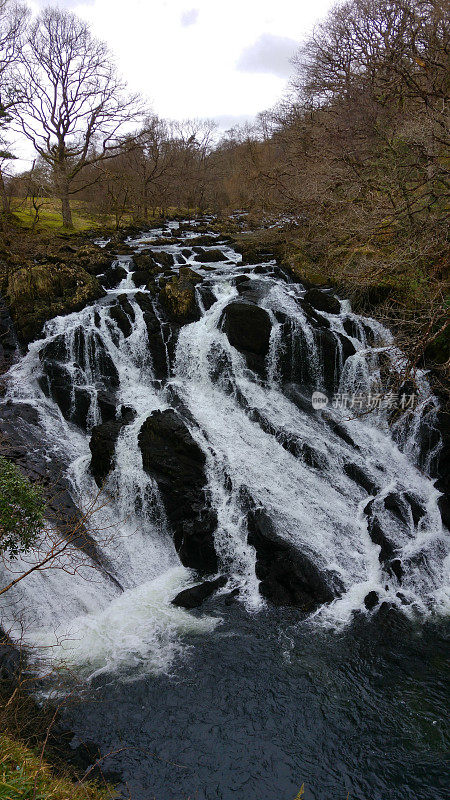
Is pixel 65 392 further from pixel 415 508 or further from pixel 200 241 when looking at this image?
pixel 200 241

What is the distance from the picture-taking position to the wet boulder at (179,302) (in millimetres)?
13977

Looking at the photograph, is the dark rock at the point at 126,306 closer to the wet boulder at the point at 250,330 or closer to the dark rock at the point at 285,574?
the wet boulder at the point at 250,330

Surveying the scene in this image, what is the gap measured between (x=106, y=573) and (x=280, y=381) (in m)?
6.88

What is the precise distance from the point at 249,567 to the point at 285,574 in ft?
2.63

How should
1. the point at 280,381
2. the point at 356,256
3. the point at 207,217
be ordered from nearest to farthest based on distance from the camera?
the point at 280,381, the point at 356,256, the point at 207,217

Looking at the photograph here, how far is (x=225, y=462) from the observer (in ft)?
33.6

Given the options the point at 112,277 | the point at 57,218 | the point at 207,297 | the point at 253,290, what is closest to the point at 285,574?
the point at 207,297

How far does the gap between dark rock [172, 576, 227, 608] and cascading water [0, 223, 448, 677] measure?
0.19 metres

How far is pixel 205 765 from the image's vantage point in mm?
5648

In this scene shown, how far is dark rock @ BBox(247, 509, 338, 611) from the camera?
813cm

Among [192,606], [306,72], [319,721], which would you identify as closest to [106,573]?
[192,606]

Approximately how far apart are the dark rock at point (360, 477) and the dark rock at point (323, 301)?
5.77m

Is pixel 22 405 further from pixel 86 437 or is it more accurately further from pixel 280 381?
pixel 280 381

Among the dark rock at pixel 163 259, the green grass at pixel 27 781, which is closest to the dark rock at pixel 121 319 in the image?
the dark rock at pixel 163 259
